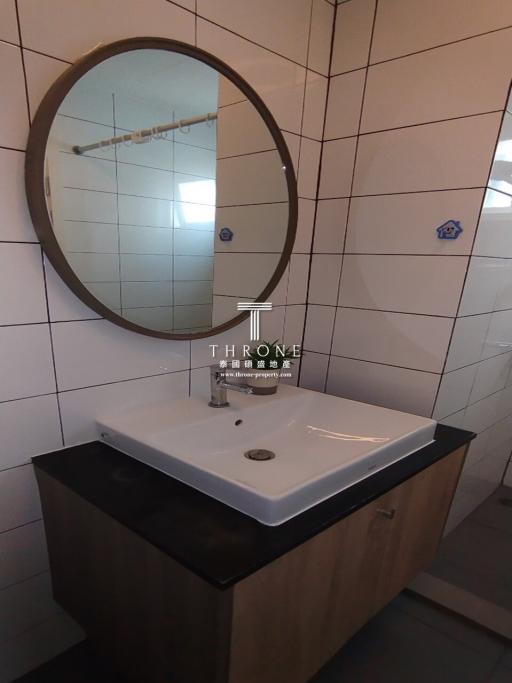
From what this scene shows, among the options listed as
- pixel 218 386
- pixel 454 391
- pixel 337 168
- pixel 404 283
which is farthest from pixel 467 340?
pixel 218 386

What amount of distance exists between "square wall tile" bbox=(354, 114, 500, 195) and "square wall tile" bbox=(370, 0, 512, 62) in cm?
23

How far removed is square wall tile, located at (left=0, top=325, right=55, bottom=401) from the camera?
35.8 inches

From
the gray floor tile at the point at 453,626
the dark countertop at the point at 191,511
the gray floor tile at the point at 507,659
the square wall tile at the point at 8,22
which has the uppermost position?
the square wall tile at the point at 8,22

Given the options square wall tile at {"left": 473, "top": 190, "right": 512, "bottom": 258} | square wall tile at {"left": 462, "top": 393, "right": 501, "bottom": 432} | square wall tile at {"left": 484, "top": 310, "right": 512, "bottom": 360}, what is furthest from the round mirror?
square wall tile at {"left": 462, "top": 393, "right": 501, "bottom": 432}

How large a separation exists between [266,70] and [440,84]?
20.7 inches

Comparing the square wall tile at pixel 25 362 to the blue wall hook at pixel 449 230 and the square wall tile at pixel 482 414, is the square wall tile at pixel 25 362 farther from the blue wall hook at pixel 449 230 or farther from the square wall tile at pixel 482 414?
the square wall tile at pixel 482 414

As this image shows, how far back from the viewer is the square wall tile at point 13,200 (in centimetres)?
84

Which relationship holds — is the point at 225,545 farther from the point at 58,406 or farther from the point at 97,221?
the point at 97,221

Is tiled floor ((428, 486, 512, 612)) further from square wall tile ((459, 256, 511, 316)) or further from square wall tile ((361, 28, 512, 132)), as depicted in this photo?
square wall tile ((361, 28, 512, 132))

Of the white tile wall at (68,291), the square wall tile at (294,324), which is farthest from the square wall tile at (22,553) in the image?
the square wall tile at (294,324)

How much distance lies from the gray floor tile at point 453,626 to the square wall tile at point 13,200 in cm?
177

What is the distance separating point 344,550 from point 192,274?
32.8 inches

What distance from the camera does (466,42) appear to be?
3.71 feet

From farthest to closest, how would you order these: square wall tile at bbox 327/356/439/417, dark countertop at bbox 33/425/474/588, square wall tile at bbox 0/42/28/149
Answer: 1. square wall tile at bbox 327/356/439/417
2. square wall tile at bbox 0/42/28/149
3. dark countertop at bbox 33/425/474/588
